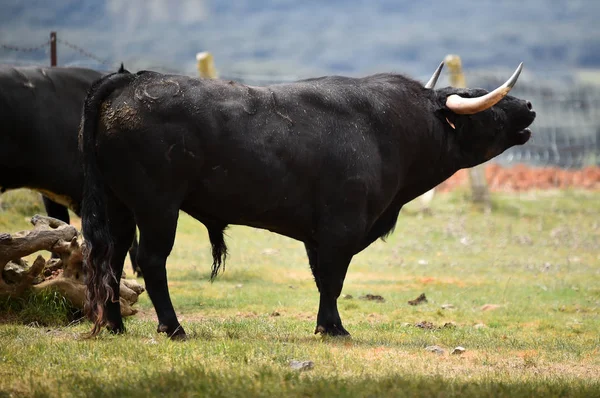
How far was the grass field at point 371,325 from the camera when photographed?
7293mm

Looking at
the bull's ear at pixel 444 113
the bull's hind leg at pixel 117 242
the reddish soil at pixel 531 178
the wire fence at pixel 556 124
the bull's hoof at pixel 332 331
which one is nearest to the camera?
the bull's hind leg at pixel 117 242

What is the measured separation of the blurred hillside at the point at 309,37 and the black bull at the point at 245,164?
13158 cm

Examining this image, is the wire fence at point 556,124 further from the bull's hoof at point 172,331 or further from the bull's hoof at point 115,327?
the bull's hoof at point 172,331

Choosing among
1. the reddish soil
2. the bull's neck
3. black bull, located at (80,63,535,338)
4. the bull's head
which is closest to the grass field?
black bull, located at (80,63,535,338)

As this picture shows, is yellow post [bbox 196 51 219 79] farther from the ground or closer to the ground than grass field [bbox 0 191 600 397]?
farther from the ground

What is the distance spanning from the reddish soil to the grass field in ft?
19.1

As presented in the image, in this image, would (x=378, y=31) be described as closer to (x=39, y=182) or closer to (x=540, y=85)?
(x=540, y=85)

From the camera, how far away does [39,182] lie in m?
12.3

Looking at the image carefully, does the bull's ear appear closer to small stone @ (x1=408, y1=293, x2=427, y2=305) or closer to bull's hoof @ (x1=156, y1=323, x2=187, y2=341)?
small stone @ (x1=408, y1=293, x2=427, y2=305)

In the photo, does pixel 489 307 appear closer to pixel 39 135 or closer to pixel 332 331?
pixel 332 331

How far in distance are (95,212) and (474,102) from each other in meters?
3.94

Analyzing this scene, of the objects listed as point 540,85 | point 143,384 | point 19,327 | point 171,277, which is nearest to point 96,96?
point 19,327

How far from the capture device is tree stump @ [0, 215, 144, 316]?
10.2 m

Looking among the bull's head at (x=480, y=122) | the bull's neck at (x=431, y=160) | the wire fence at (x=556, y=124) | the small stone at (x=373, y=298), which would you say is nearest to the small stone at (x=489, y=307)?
the small stone at (x=373, y=298)
